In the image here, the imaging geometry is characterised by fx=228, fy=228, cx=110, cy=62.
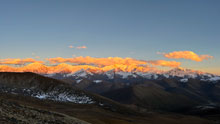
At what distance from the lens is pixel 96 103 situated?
14012 cm

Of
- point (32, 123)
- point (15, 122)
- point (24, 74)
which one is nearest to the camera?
point (15, 122)

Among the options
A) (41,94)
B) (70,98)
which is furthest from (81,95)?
(41,94)

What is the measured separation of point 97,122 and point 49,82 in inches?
4617

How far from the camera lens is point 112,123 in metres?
59.2

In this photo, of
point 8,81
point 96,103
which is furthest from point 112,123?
point 8,81

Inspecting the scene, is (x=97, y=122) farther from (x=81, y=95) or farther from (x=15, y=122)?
(x=81, y=95)

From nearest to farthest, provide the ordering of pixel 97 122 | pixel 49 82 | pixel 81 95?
pixel 97 122, pixel 81 95, pixel 49 82

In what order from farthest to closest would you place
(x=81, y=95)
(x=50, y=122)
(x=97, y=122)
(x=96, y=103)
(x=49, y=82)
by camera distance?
1. (x=49, y=82)
2. (x=81, y=95)
3. (x=96, y=103)
4. (x=97, y=122)
5. (x=50, y=122)

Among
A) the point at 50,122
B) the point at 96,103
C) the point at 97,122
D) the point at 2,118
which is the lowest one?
the point at 96,103

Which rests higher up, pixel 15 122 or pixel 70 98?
pixel 15 122

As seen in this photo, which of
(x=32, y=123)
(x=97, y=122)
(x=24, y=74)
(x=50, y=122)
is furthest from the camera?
(x=24, y=74)

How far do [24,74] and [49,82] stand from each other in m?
27.5

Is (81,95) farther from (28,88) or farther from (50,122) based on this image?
(50,122)

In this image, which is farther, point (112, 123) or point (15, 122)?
point (112, 123)
